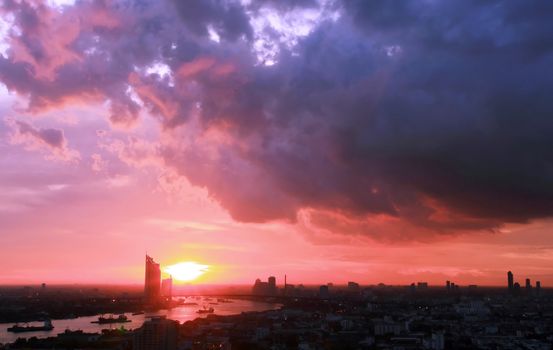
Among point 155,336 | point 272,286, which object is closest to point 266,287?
point 272,286

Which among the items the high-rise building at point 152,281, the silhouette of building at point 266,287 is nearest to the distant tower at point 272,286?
the silhouette of building at point 266,287

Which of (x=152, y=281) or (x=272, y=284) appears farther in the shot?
(x=272, y=284)

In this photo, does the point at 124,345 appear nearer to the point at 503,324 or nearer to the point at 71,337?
the point at 71,337

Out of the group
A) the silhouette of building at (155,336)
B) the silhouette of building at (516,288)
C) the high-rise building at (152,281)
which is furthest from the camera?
the silhouette of building at (516,288)

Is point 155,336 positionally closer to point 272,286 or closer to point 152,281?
point 152,281

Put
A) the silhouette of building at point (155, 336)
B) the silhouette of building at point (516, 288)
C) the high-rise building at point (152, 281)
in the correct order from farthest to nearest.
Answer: the silhouette of building at point (516, 288) < the high-rise building at point (152, 281) < the silhouette of building at point (155, 336)

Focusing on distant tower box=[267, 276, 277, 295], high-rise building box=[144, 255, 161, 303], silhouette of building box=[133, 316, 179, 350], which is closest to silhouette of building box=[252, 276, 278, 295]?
distant tower box=[267, 276, 277, 295]

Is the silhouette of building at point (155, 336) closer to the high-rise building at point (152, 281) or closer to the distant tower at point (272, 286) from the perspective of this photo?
the high-rise building at point (152, 281)

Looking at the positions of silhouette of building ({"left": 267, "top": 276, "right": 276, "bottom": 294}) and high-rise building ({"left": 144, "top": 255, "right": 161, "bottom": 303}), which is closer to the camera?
high-rise building ({"left": 144, "top": 255, "right": 161, "bottom": 303})

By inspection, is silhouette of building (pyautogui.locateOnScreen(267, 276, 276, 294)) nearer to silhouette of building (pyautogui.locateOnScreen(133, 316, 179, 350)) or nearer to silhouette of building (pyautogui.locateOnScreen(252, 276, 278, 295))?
silhouette of building (pyautogui.locateOnScreen(252, 276, 278, 295))
